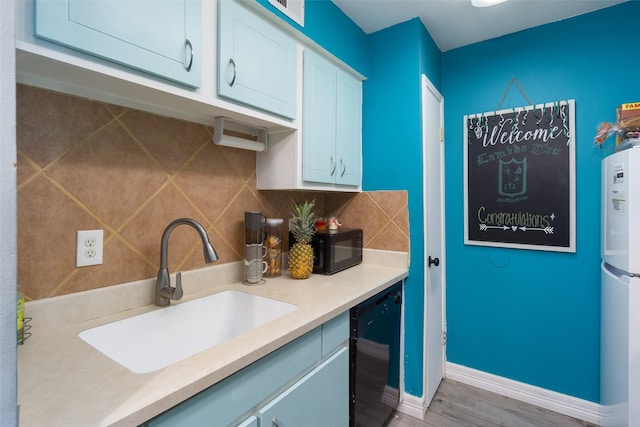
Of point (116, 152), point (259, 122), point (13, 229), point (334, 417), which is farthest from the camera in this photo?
point (259, 122)

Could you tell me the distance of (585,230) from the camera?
190 centimetres

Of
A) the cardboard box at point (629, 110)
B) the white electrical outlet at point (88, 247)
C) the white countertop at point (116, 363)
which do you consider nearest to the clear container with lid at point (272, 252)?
the white countertop at point (116, 363)

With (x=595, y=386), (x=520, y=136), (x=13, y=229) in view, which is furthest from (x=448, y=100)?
(x=13, y=229)

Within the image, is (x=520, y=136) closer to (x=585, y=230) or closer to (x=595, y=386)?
(x=585, y=230)

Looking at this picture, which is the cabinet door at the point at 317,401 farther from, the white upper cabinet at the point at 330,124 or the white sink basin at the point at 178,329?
the white upper cabinet at the point at 330,124

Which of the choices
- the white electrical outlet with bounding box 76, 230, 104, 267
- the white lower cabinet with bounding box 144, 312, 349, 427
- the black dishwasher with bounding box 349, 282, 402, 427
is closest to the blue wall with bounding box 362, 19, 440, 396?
the black dishwasher with bounding box 349, 282, 402, 427

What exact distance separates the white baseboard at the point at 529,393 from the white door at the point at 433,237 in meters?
0.15

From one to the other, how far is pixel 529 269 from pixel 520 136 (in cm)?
90

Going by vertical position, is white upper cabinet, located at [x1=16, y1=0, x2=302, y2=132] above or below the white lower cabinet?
above

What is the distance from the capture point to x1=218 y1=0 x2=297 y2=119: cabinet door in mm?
1145

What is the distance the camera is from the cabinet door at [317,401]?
97 centimetres

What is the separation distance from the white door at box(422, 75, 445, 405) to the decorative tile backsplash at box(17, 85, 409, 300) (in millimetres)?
1132

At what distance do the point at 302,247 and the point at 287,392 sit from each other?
77 cm

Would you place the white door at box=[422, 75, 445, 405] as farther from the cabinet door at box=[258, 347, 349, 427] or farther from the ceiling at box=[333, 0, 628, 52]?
the cabinet door at box=[258, 347, 349, 427]
